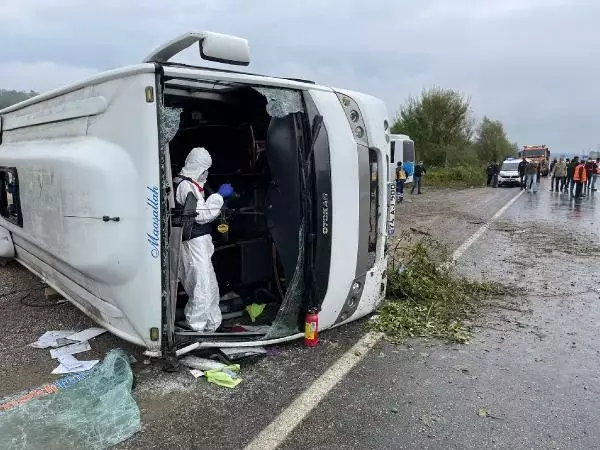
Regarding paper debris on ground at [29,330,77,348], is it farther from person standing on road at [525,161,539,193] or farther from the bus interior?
person standing on road at [525,161,539,193]

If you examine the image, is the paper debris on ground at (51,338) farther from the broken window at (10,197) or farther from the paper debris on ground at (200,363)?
the broken window at (10,197)

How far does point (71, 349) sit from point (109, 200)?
1.45m

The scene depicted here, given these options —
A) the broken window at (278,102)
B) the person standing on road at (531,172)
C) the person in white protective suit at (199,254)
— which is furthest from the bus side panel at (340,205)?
the person standing on road at (531,172)

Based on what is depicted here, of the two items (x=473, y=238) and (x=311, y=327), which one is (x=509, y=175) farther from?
(x=311, y=327)

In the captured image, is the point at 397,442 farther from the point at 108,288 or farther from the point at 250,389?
the point at 108,288

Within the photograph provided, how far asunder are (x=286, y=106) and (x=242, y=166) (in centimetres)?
132

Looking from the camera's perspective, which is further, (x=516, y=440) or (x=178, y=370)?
(x=178, y=370)

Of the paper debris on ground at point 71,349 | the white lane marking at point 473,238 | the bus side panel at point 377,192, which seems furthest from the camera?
the white lane marking at point 473,238

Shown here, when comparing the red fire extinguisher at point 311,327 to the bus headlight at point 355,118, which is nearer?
the red fire extinguisher at point 311,327

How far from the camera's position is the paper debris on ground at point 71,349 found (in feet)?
13.1

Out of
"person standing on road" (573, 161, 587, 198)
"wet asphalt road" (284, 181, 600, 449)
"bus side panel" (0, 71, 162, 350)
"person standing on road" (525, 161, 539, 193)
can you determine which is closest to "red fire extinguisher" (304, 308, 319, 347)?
"wet asphalt road" (284, 181, 600, 449)

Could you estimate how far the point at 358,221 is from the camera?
429 centimetres

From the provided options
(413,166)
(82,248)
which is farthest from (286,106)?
(413,166)

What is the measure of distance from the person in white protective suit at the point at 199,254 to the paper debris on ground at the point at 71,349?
0.86 m
